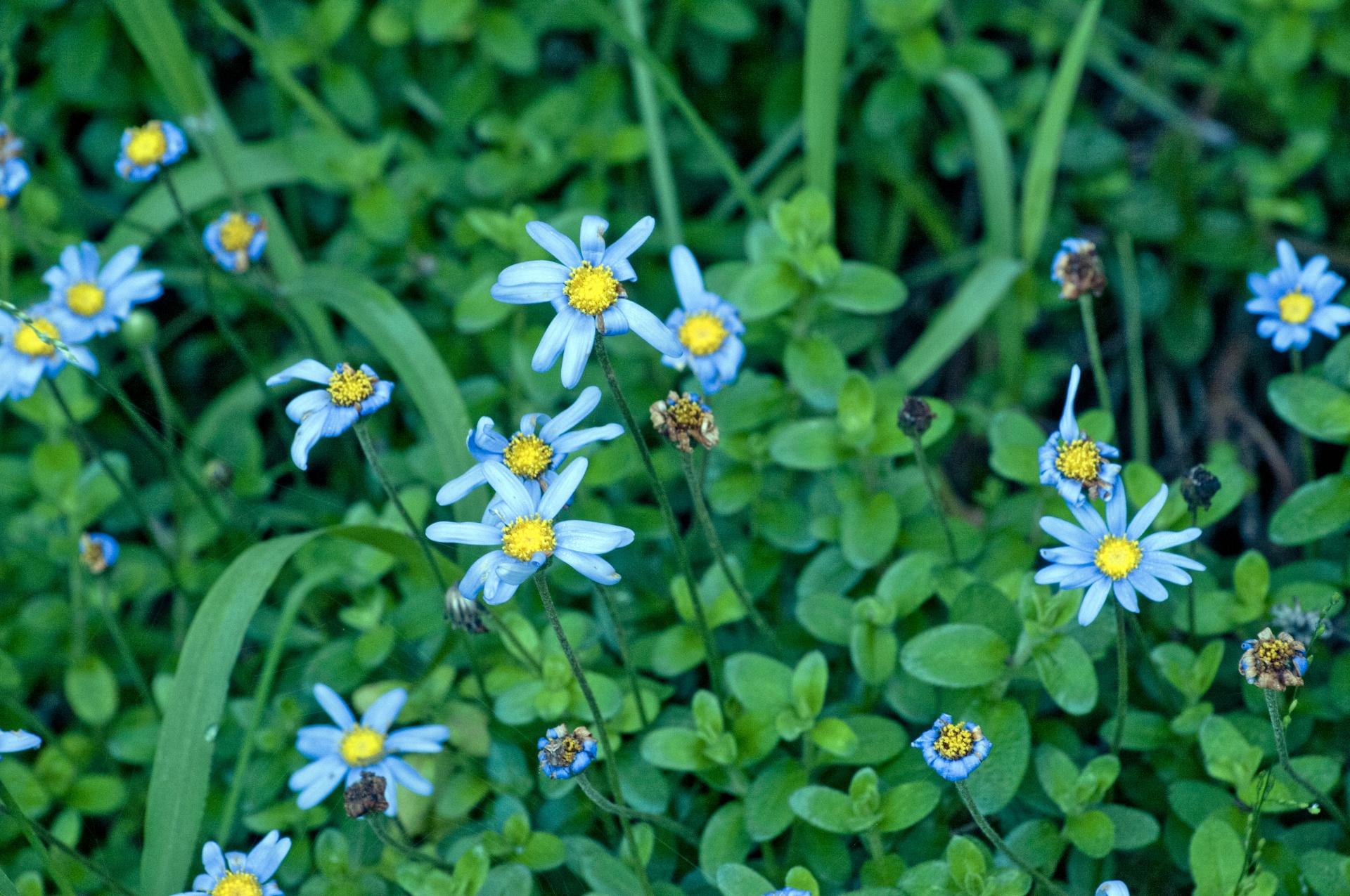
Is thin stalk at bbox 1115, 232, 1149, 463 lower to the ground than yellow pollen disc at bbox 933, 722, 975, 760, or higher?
higher

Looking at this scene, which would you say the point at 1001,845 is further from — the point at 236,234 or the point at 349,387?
the point at 236,234

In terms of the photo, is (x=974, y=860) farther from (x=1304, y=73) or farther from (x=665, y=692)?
(x=1304, y=73)

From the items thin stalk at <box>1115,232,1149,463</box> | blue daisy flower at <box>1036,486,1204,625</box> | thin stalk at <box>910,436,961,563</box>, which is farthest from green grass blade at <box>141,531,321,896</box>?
thin stalk at <box>1115,232,1149,463</box>

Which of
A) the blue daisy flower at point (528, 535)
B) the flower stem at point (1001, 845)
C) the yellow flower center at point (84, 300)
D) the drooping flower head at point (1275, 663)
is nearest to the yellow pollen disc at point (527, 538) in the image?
the blue daisy flower at point (528, 535)

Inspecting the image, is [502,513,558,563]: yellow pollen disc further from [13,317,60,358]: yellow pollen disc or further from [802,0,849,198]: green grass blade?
[802,0,849,198]: green grass blade

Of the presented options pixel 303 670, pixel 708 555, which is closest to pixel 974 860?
pixel 708 555

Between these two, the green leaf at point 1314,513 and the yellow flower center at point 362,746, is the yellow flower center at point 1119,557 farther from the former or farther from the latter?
the yellow flower center at point 362,746
